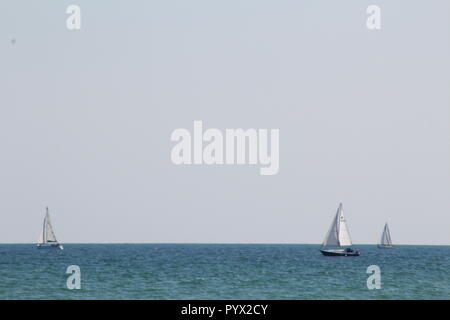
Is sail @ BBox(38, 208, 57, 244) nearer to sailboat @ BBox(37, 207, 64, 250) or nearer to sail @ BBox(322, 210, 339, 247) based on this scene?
sailboat @ BBox(37, 207, 64, 250)

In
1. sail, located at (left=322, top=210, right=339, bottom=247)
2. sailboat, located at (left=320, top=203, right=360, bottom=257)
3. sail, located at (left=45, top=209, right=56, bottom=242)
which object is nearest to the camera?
sailboat, located at (left=320, top=203, right=360, bottom=257)

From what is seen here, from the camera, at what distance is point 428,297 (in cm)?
6775

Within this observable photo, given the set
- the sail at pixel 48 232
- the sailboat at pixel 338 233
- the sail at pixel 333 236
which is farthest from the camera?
the sail at pixel 48 232

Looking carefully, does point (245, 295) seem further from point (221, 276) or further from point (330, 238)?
point (330, 238)

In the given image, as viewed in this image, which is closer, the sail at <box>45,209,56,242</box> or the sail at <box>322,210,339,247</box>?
the sail at <box>322,210,339,247</box>

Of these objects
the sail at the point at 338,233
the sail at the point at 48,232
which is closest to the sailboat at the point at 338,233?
the sail at the point at 338,233

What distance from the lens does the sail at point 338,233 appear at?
136 metres

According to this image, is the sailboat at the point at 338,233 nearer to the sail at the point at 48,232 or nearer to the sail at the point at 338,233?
the sail at the point at 338,233

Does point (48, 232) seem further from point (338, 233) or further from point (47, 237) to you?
point (338, 233)

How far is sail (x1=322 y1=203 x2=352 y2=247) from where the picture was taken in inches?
5340

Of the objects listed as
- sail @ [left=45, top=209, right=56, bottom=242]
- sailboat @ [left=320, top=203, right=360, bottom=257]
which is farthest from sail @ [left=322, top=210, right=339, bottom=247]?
sail @ [left=45, top=209, right=56, bottom=242]

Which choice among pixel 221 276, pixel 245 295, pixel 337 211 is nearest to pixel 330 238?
pixel 337 211
